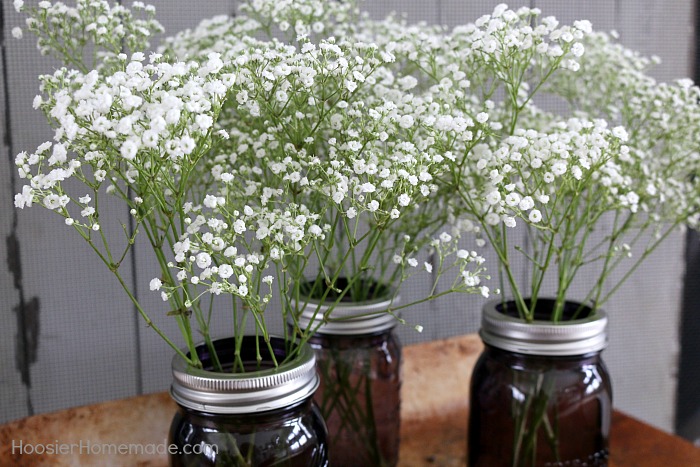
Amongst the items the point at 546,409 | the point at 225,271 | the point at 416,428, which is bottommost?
the point at 416,428

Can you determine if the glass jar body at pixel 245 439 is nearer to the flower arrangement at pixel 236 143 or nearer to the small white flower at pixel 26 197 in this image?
the flower arrangement at pixel 236 143

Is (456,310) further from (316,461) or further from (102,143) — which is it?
(102,143)

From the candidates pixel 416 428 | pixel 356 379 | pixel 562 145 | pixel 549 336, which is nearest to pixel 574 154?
pixel 562 145

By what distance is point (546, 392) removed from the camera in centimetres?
68

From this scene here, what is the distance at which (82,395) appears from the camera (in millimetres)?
843

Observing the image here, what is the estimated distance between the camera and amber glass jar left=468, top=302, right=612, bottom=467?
671 millimetres

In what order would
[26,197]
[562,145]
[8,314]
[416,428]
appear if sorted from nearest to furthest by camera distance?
[26,197], [562,145], [8,314], [416,428]

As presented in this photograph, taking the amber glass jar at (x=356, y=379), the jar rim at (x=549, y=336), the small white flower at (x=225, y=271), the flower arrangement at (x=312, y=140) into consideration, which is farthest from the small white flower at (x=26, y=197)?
the jar rim at (x=549, y=336)

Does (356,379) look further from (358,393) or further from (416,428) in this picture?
(416,428)

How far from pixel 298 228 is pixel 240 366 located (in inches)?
5.6

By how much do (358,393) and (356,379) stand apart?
15 mm

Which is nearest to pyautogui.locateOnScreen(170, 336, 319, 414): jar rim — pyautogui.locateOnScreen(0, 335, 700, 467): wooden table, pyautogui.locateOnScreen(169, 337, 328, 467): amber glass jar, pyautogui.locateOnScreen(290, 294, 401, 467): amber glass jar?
pyautogui.locateOnScreen(169, 337, 328, 467): amber glass jar

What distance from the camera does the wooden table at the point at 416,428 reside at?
0.76 metres

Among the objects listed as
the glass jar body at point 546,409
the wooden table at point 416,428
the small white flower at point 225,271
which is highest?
the small white flower at point 225,271
